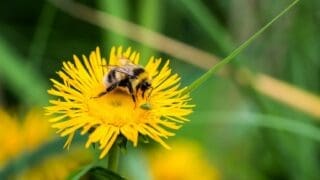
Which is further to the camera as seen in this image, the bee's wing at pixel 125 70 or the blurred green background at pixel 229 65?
the blurred green background at pixel 229 65

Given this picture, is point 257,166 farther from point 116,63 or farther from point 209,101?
point 116,63

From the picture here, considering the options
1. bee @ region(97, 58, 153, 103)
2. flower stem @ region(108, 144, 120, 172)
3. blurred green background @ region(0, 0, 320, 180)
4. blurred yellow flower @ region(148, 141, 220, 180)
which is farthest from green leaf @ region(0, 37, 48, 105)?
flower stem @ region(108, 144, 120, 172)

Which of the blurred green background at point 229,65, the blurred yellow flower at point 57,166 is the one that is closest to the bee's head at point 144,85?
the blurred yellow flower at point 57,166

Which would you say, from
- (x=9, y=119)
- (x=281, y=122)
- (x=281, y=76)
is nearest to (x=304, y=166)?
(x=281, y=122)

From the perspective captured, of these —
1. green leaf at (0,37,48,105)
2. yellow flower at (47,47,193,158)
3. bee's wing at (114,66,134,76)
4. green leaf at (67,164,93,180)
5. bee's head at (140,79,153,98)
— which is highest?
green leaf at (0,37,48,105)

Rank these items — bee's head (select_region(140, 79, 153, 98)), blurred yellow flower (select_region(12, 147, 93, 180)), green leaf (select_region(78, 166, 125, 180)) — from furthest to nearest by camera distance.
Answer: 1. blurred yellow flower (select_region(12, 147, 93, 180))
2. bee's head (select_region(140, 79, 153, 98))
3. green leaf (select_region(78, 166, 125, 180))

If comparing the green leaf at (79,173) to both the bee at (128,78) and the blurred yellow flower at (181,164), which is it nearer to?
the bee at (128,78)

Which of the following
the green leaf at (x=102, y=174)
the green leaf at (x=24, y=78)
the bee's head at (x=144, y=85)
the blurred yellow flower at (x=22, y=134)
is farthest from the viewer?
the green leaf at (x=24, y=78)

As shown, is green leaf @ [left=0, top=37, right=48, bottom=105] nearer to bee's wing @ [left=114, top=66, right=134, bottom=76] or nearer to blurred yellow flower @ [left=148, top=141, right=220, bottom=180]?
blurred yellow flower @ [left=148, top=141, right=220, bottom=180]
